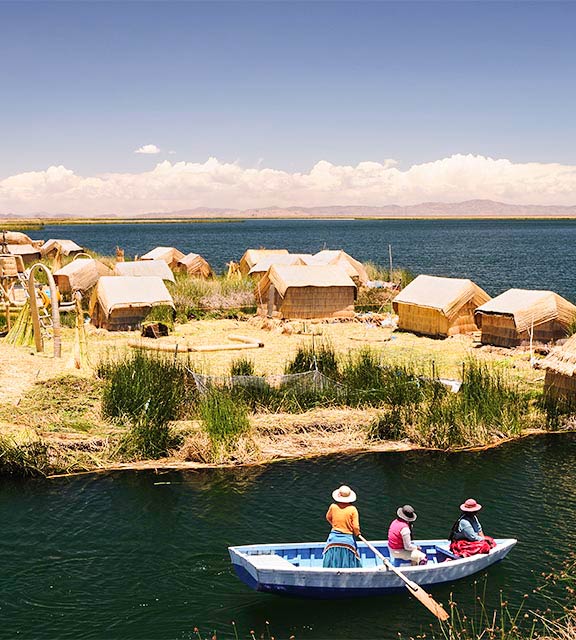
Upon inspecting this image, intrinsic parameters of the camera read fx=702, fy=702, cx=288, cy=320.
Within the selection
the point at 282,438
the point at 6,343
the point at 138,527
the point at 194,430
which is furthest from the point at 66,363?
the point at 138,527

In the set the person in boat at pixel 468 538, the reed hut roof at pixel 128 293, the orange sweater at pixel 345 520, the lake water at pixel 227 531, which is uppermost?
the reed hut roof at pixel 128 293

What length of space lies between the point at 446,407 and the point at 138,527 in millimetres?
6577

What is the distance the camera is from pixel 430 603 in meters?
7.83

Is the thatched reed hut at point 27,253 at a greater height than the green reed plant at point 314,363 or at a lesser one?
greater

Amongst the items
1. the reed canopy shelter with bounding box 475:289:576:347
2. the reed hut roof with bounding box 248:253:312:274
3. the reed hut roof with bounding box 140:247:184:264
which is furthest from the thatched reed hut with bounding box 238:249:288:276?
the reed canopy shelter with bounding box 475:289:576:347

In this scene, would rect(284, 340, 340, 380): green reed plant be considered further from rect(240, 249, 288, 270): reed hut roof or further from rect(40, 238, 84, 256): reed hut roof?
rect(40, 238, 84, 256): reed hut roof

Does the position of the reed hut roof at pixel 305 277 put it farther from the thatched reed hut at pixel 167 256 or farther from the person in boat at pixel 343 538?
the person in boat at pixel 343 538

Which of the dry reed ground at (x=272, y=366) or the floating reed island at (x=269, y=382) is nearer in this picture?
the floating reed island at (x=269, y=382)

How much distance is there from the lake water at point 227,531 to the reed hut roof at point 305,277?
13.6 m

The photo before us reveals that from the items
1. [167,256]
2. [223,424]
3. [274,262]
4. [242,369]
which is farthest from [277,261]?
[223,424]

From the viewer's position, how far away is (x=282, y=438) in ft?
45.0

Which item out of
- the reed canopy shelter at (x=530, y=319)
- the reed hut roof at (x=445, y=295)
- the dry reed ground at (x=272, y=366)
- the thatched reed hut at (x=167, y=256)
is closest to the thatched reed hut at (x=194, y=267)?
the thatched reed hut at (x=167, y=256)

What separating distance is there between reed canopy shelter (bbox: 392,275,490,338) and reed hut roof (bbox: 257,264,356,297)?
364cm

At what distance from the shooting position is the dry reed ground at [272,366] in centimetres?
1348
